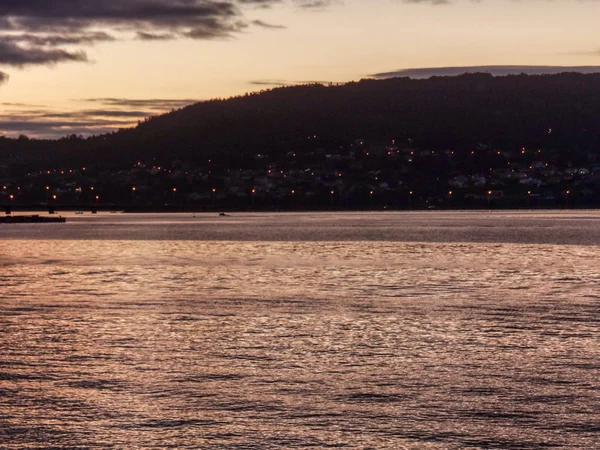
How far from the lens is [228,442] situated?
15734mm

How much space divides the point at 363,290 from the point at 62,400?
1014 inches

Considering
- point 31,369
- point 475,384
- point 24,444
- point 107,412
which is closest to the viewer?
point 24,444

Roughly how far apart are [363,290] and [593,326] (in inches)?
611

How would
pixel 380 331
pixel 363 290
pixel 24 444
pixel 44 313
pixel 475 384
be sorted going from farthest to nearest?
pixel 363 290, pixel 44 313, pixel 380 331, pixel 475 384, pixel 24 444

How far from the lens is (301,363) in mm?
23188

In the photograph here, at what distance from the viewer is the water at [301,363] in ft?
54.0

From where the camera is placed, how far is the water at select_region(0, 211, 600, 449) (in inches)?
648

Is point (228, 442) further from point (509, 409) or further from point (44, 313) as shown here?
point (44, 313)

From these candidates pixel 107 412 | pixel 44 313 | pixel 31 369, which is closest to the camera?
pixel 107 412

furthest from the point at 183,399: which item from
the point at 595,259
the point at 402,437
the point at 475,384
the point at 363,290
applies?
the point at 595,259

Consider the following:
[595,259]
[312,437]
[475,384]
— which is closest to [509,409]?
[475,384]

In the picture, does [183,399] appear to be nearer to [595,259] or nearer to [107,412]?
[107,412]

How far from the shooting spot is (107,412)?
58.9 feet

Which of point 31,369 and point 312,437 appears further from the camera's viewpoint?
point 31,369
